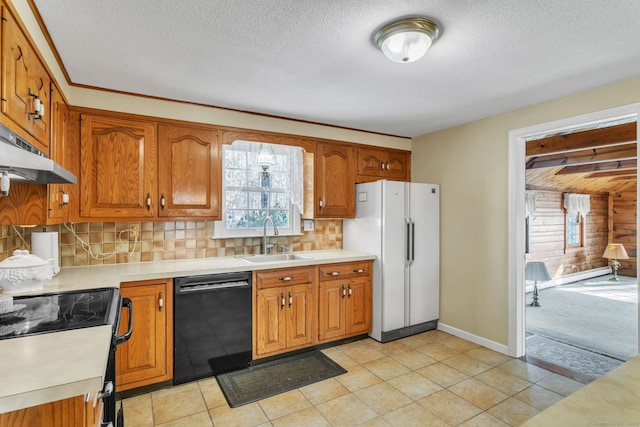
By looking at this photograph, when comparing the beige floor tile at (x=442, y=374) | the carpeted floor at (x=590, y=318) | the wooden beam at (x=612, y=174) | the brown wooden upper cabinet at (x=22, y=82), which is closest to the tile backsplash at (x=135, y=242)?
the brown wooden upper cabinet at (x=22, y=82)

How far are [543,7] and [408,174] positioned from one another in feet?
9.16

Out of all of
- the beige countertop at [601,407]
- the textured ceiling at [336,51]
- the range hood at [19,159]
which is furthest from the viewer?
the textured ceiling at [336,51]

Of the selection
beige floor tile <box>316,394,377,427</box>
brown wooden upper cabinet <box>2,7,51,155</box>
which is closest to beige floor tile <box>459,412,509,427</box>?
beige floor tile <box>316,394,377,427</box>

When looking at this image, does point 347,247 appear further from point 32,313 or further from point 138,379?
point 32,313

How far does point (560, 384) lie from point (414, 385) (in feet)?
3.73

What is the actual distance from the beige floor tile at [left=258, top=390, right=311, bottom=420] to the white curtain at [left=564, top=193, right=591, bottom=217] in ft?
22.8

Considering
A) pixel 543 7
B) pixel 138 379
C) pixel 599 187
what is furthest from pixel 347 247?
pixel 599 187

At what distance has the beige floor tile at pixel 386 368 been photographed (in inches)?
Answer: 111

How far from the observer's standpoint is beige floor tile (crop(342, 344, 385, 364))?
10.3 ft

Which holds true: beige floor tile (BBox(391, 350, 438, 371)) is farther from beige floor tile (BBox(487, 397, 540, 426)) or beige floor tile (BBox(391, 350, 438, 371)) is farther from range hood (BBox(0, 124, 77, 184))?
range hood (BBox(0, 124, 77, 184))

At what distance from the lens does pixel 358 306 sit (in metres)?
3.56

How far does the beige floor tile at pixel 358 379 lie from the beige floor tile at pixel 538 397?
3.42 feet

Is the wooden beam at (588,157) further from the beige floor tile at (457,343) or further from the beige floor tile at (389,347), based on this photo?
the beige floor tile at (389,347)

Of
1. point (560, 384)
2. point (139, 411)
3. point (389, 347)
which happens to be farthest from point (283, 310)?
point (560, 384)
